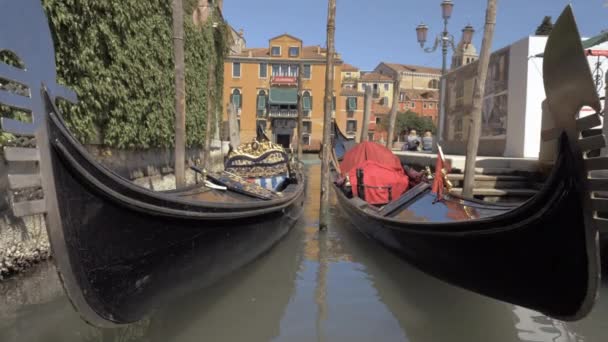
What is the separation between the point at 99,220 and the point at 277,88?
2409 centimetres

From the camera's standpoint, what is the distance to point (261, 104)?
2558 cm

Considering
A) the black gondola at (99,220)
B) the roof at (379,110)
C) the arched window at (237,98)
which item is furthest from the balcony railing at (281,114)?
the black gondola at (99,220)

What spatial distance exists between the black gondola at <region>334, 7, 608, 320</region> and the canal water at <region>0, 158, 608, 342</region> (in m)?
0.30

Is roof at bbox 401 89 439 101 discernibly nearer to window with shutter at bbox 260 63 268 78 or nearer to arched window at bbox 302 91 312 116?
arched window at bbox 302 91 312 116

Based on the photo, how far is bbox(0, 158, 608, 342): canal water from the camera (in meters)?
2.48

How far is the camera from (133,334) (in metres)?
2.42

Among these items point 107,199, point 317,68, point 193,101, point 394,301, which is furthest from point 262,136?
point 317,68

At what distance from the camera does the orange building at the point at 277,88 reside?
1002 inches

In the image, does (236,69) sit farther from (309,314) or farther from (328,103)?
(309,314)

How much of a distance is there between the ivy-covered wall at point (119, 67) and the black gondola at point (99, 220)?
1960mm

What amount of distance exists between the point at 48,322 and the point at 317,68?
79.5 feet

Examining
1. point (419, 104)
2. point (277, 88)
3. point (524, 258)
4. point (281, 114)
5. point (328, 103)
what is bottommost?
point (524, 258)

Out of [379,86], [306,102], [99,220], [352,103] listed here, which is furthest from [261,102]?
[99,220]

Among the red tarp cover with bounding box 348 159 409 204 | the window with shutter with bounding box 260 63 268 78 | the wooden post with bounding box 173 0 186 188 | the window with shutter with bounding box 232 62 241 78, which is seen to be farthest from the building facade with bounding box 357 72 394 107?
the wooden post with bounding box 173 0 186 188
